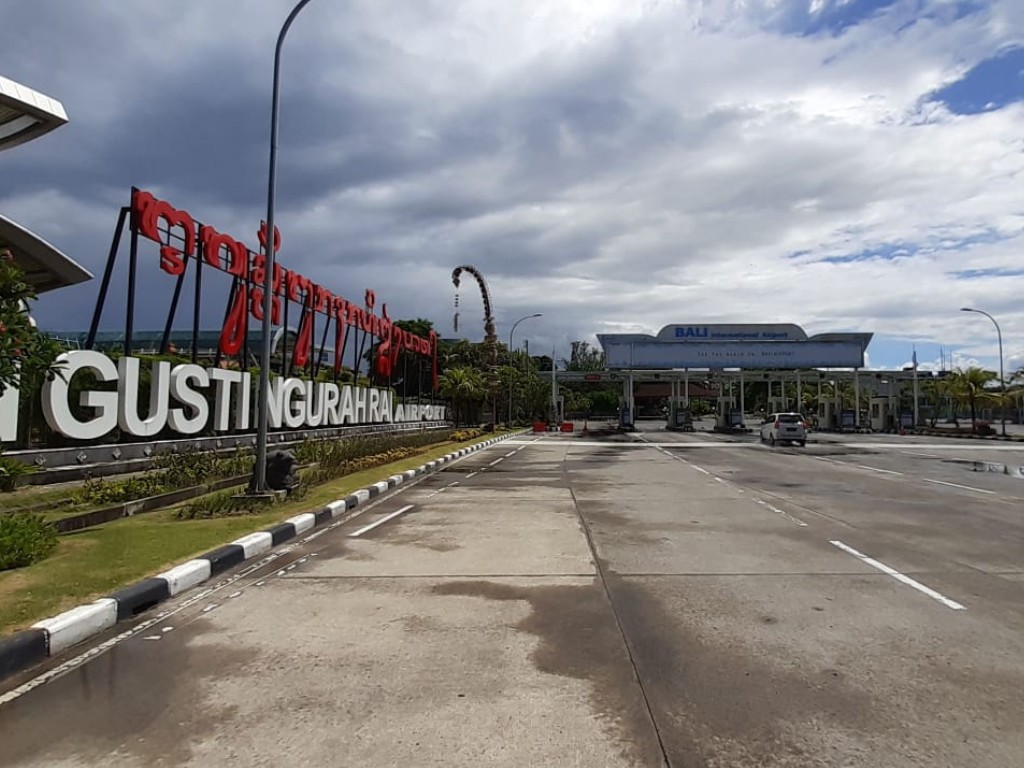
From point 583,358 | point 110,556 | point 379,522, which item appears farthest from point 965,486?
point 583,358

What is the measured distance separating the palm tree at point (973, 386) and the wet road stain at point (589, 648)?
175 feet

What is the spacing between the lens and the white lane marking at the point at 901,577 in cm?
649

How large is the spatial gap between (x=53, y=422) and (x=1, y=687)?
11806 millimetres

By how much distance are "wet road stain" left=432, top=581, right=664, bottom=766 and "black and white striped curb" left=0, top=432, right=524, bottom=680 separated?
7.89 ft

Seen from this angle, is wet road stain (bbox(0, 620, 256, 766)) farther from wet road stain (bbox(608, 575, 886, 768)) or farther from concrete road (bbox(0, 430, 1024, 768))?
wet road stain (bbox(608, 575, 886, 768))

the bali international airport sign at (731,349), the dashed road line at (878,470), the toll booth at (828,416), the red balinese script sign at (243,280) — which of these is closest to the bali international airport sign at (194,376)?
the red balinese script sign at (243,280)

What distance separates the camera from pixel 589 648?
5270mm

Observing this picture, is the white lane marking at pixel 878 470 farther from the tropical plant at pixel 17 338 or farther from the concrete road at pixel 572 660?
the tropical plant at pixel 17 338

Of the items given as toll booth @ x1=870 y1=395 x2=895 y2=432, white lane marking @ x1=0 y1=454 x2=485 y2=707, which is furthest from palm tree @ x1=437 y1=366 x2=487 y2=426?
white lane marking @ x1=0 y1=454 x2=485 y2=707

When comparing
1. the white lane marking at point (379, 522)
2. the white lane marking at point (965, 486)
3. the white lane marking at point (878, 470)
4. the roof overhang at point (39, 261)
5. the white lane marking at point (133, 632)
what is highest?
the roof overhang at point (39, 261)

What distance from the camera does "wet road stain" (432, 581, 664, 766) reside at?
395 cm

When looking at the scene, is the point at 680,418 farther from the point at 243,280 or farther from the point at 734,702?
the point at 734,702

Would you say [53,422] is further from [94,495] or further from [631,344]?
[631,344]

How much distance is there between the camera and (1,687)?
4.73m
